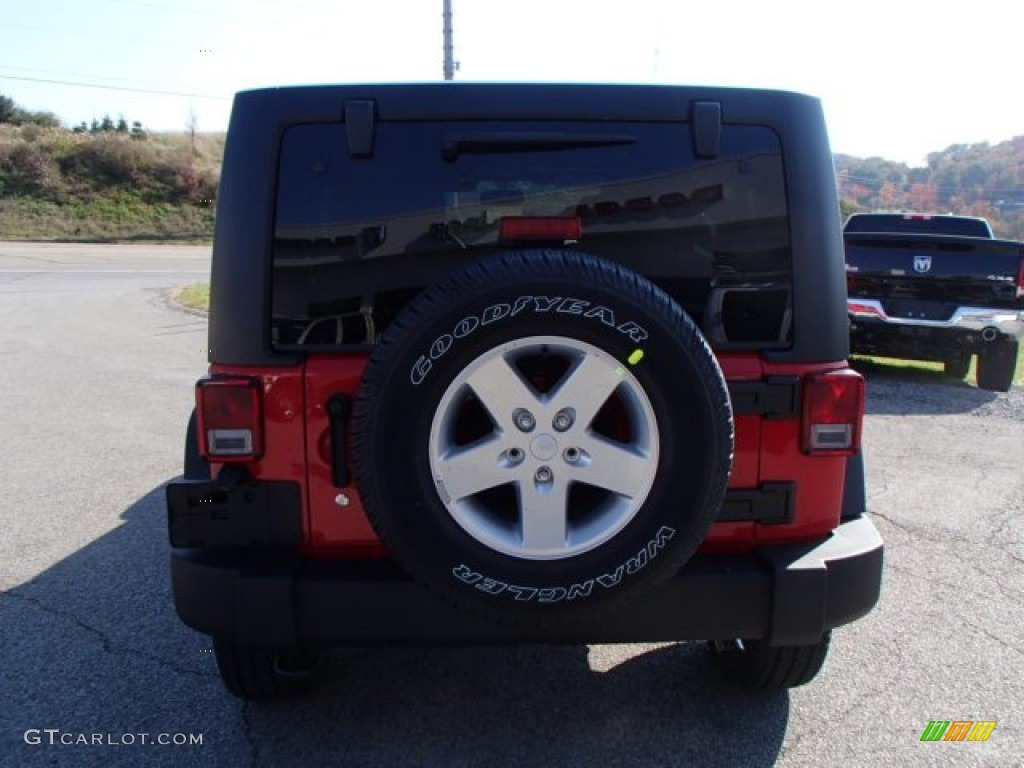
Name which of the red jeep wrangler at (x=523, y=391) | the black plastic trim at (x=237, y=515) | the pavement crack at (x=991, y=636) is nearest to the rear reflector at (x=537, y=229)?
the red jeep wrangler at (x=523, y=391)

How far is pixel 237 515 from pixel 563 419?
1.02m

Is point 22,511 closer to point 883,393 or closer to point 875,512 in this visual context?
point 875,512

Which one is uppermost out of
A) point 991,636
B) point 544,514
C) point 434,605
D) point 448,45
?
point 448,45

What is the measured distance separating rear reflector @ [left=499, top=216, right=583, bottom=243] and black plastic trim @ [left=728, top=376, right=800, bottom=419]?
64 centimetres

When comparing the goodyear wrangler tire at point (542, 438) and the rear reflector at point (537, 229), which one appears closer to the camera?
the goodyear wrangler tire at point (542, 438)

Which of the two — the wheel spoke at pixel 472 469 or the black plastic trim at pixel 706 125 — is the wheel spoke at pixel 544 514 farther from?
the black plastic trim at pixel 706 125

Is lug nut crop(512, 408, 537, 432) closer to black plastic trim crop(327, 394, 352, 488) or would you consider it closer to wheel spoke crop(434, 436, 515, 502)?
wheel spoke crop(434, 436, 515, 502)

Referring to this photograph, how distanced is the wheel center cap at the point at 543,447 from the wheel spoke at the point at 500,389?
9cm

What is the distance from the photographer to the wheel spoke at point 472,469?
2.15m

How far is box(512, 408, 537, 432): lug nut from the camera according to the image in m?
2.15

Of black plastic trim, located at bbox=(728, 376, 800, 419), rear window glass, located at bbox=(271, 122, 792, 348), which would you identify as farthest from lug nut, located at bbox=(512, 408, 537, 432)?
black plastic trim, located at bbox=(728, 376, 800, 419)

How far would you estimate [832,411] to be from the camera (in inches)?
96.6

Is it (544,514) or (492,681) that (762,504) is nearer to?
(544,514)

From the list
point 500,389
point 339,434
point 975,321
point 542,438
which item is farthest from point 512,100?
point 975,321
